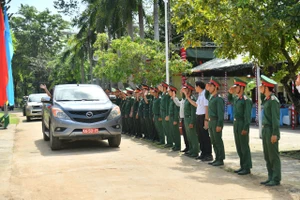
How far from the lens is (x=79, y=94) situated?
1241 centimetres

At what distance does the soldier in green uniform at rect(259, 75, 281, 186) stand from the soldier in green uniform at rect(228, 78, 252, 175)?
766 mm

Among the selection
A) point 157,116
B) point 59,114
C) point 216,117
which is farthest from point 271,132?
point 59,114

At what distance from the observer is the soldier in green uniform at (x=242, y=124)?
7980 mm

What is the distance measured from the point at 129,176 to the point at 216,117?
2276 mm

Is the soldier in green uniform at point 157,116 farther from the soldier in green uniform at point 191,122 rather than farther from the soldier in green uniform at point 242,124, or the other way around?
the soldier in green uniform at point 242,124

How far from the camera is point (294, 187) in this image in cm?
684

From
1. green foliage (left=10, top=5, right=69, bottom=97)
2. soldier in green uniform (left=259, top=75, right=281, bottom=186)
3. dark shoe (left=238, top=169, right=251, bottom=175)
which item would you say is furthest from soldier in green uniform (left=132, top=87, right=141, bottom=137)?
green foliage (left=10, top=5, right=69, bottom=97)

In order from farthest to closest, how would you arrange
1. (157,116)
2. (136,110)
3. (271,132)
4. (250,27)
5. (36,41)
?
(36,41) < (136,110) < (157,116) < (250,27) < (271,132)

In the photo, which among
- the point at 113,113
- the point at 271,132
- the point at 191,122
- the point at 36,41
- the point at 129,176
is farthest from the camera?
the point at 36,41

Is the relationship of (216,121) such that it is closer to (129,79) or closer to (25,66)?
(129,79)

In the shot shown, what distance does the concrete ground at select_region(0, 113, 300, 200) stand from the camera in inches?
257

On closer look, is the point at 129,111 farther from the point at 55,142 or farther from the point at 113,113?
the point at 55,142

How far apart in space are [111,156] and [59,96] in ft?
9.89

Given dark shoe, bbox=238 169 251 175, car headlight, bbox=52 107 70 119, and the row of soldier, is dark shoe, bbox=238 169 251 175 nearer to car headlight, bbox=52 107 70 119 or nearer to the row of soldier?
the row of soldier
